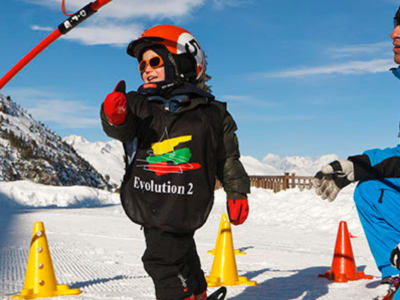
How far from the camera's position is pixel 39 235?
4.44 meters

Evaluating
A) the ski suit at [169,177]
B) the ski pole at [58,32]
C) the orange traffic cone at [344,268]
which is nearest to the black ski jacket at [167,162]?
the ski suit at [169,177]

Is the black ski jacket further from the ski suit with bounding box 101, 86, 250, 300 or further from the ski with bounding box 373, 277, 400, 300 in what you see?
the ski with bounding box 373, 277, 400, 300

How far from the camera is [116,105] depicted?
250cm

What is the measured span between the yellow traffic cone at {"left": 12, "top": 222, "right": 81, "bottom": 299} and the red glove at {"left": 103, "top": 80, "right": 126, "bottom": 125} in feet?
7.14

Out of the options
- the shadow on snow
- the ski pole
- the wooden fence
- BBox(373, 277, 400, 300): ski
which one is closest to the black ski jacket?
the ski pole

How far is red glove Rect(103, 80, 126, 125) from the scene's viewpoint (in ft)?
8.20

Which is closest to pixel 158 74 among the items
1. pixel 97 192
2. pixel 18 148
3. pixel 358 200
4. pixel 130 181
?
pixel 130 181

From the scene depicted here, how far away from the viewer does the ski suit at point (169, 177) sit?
2695 mm

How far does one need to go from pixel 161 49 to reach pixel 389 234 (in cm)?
197

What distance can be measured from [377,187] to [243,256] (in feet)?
13.0

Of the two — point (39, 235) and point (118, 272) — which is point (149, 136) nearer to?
point (39, 235)

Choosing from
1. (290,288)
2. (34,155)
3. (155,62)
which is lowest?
(290,288)

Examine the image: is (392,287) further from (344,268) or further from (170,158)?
(170,158)

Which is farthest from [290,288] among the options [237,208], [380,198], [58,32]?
[58,32]
